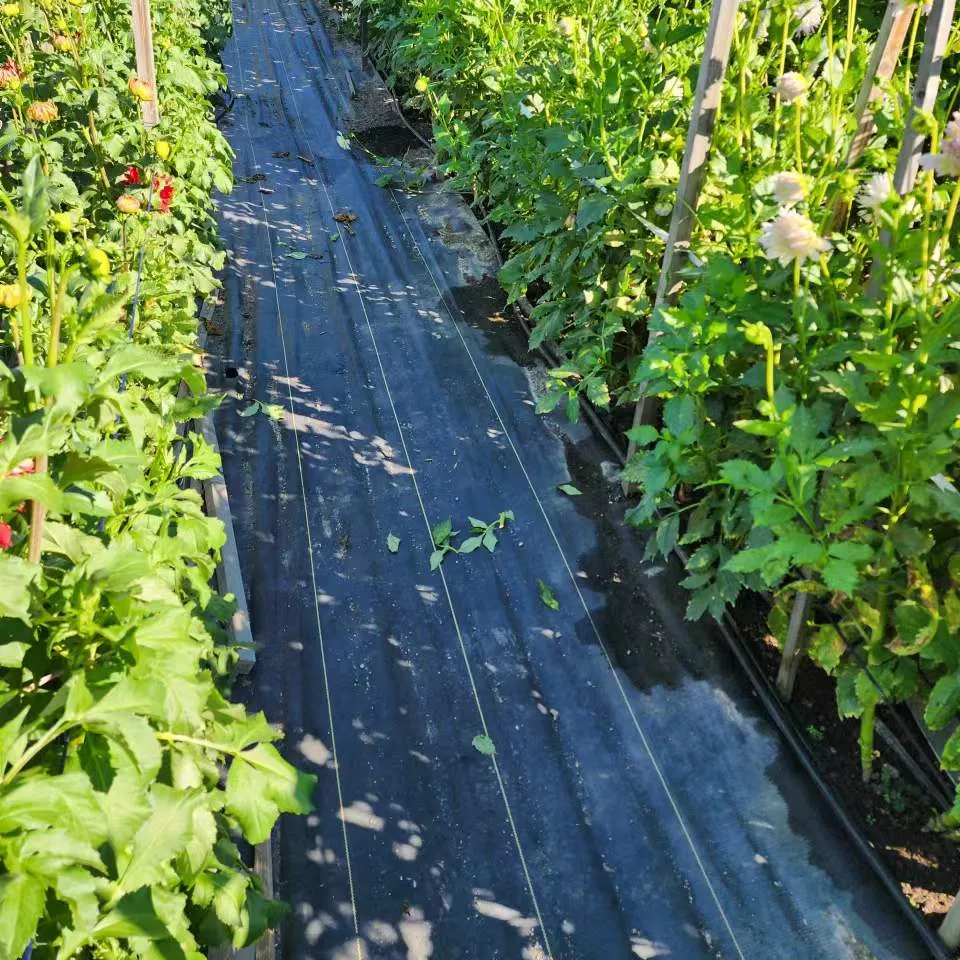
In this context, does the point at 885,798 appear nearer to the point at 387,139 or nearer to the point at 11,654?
the point at 11,654

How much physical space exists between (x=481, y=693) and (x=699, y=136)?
7.06 ft

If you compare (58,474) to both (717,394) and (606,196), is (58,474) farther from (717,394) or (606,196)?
(606,196)

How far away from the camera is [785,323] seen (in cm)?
249

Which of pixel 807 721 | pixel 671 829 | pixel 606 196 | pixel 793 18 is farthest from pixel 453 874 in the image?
pixel 793 18

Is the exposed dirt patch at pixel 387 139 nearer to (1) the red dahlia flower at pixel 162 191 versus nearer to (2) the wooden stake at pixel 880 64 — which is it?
(1) the red dahlia flower at pixel 162 191

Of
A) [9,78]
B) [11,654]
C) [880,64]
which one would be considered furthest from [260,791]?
[9,78]

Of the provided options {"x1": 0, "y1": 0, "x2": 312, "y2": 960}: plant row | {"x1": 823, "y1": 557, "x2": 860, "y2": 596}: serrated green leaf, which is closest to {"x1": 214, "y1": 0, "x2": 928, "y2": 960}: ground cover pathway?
{"x1": 0, "y1": 0, "x2": 312, "y2": 960}: plant row

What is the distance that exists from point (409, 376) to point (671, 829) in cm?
279

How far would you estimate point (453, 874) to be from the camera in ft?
8.49

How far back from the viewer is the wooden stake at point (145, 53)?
142 inches

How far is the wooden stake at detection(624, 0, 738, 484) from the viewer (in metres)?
2.74

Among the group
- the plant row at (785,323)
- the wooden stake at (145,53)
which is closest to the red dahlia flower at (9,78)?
the wooden stake at (145,53)

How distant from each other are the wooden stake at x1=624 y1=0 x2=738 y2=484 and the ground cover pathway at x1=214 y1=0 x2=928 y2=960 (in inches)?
44.5

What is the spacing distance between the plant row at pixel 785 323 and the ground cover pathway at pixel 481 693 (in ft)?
1.24
